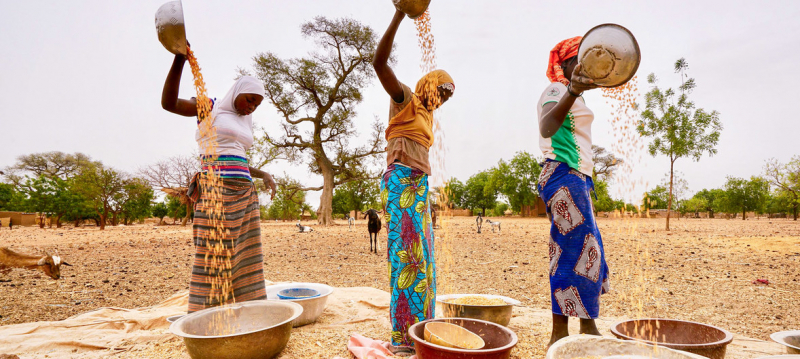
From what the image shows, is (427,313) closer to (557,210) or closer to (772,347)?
(557,210)

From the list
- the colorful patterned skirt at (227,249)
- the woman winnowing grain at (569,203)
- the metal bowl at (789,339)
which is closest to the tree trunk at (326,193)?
the colorful patterned skirt at (227,249)

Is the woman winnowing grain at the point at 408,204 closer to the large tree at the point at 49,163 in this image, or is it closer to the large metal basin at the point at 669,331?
the large metal basin at the point at 669,331

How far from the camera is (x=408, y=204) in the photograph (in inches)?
86.5

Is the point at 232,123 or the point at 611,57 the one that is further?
the point at 232,123

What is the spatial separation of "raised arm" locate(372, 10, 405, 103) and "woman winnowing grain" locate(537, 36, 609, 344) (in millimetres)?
849

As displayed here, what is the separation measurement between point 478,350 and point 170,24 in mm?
2315

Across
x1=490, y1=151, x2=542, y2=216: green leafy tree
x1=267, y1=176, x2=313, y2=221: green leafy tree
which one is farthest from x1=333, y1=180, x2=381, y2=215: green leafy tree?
x1=490, y1=151, x2=542, y2=216: green leafy tree

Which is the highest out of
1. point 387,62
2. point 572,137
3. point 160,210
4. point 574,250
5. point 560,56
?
point 560,56

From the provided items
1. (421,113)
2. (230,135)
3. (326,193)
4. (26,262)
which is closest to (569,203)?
(421,113)

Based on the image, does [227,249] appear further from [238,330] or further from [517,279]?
[517,279]

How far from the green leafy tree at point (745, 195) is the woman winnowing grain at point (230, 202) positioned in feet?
159

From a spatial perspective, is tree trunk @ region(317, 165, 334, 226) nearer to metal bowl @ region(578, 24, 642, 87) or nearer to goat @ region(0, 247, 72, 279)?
goat @ region(0, 247, 72, 279)

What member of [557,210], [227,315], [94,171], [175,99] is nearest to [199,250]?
[227,315]

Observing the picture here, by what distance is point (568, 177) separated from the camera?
81.6 inches
